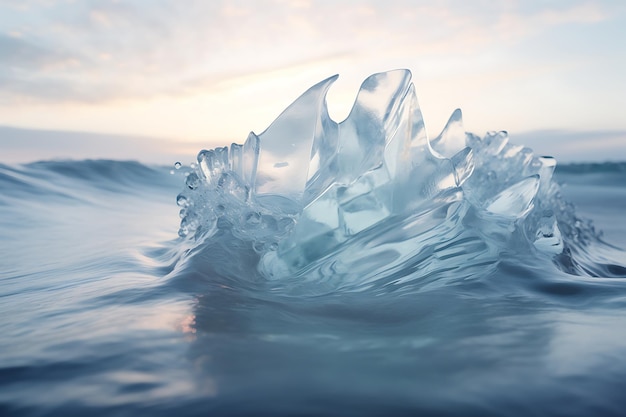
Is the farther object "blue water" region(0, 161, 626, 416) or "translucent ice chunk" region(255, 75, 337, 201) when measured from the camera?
"translucent ice chunk" region(255, 75, 337, 201)

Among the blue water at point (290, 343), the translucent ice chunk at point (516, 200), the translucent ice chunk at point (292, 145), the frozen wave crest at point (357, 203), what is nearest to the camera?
the blue water at point (290, 343)

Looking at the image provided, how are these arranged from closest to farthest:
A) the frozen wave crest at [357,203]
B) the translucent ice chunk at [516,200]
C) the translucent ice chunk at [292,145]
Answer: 1. the frozen wave crest at [357,203]
2. the translucent ice chunk at [292,145]
3. the translucent ice chunk at [516,200]

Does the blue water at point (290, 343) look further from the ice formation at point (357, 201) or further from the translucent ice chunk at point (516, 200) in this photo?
the translucent ice chunk at point (516, 200)

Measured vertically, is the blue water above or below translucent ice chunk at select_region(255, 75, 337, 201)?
below

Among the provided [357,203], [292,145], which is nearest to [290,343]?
[357,203]

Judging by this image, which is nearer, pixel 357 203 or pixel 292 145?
pixel 357 203

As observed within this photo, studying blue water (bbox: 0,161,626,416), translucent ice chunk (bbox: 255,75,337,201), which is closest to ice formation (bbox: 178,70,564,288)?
translucent ice chunk (bbox: 255,75,337,201)

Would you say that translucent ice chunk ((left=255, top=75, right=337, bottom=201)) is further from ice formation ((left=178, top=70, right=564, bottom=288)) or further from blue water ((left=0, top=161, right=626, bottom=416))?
blue water ((left=0, top=161, right=626, bottom=416))

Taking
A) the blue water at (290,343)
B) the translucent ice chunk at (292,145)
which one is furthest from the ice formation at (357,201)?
the blue water at (290,343)

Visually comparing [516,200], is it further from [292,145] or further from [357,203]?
[292,145]
